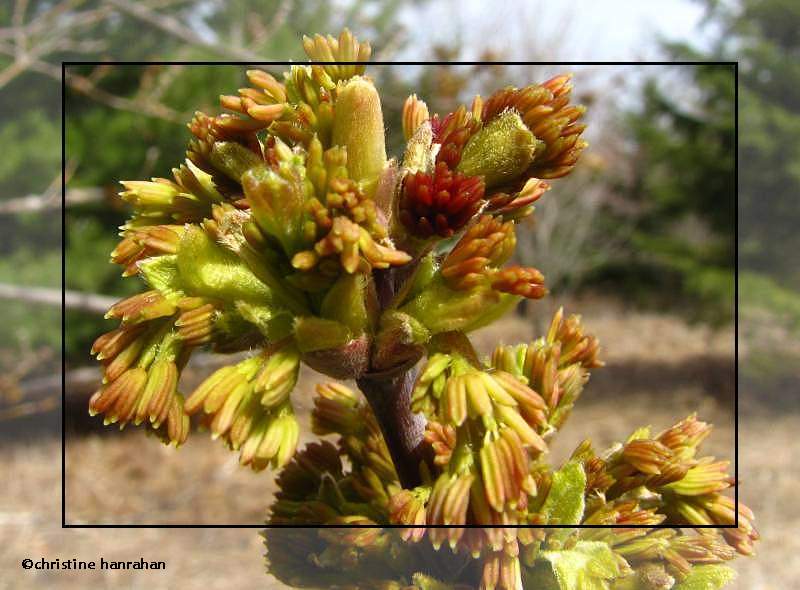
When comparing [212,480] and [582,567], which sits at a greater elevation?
[582,567]

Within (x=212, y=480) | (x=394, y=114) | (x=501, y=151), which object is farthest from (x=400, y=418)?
(x=212, y=480)

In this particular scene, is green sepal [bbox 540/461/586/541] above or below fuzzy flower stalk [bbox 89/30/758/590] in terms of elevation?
below

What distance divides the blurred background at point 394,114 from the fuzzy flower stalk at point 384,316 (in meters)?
1.63

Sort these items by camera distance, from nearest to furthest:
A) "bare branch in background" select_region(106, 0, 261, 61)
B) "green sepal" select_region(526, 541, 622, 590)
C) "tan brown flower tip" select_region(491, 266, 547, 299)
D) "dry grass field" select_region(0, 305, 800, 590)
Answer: "tan brown flower tip" select_region(491, 266, 547, 299) < "green sepal" select_region(526, 541, 622, 590) < "bare branch in background" select_region(106, 0, 261, 61) < "dry grass field" select_region(0, 305, 800, 590)

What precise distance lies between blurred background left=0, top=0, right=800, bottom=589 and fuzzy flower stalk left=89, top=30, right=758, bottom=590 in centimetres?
163

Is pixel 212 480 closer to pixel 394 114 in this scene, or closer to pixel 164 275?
pixel 394 114

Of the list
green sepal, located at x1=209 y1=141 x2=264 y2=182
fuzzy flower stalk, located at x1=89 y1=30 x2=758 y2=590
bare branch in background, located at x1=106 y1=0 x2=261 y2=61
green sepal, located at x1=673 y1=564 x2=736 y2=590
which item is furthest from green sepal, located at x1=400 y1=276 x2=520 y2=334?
bare branch in background, located at x1=106 y1=0 x2=261 y2=61

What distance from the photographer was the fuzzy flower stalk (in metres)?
0.39

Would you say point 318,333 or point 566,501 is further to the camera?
point 566,501

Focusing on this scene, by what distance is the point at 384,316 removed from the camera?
0.43 metres

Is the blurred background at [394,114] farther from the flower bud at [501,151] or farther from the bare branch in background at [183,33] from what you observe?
the flower bud at [501,151]

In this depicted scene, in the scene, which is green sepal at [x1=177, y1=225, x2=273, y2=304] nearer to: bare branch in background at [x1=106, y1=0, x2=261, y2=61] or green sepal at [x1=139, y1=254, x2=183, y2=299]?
green sepal at [x1=139, y1=254, x2=183, y2=299]

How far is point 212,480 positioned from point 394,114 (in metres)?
2.86

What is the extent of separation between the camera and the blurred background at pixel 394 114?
2.93 m
